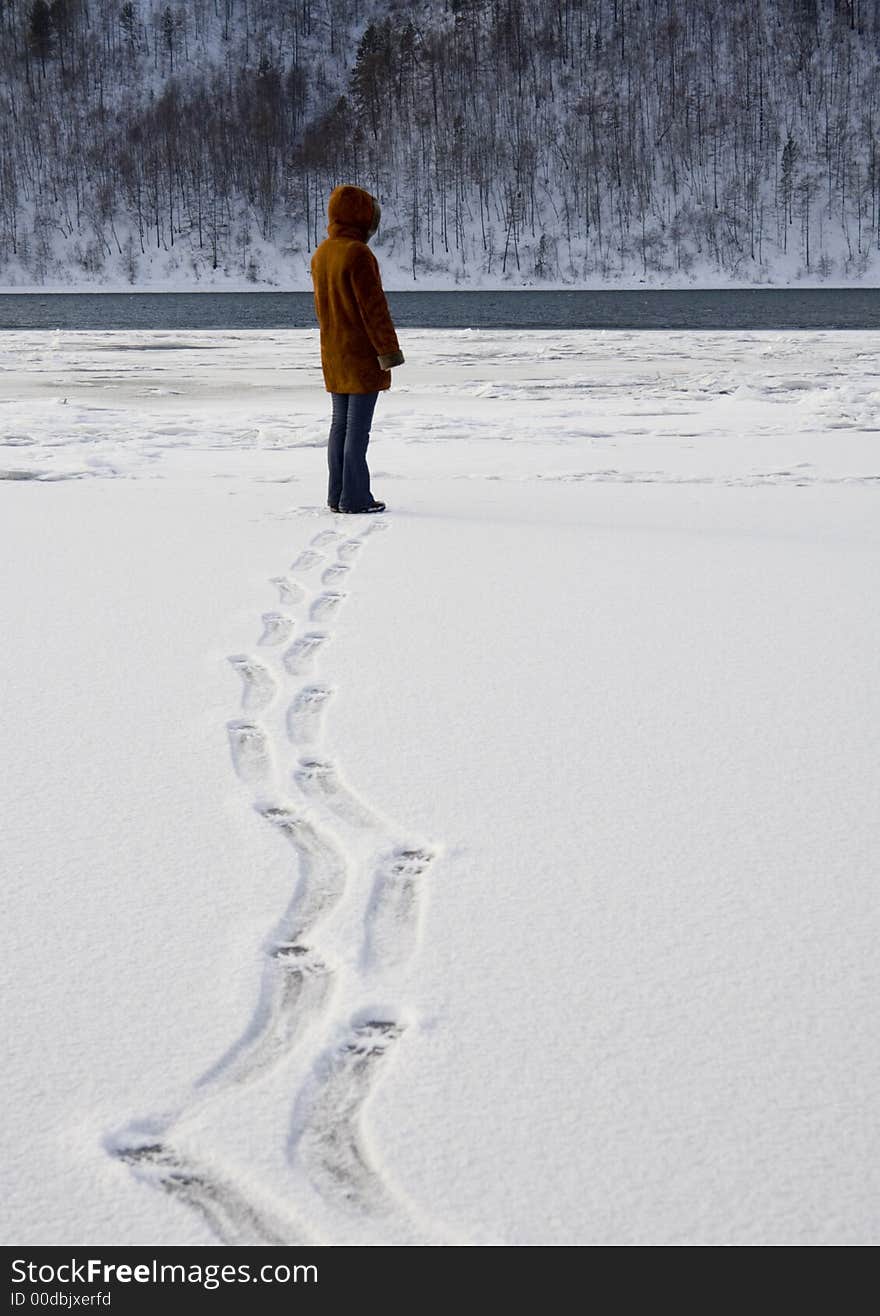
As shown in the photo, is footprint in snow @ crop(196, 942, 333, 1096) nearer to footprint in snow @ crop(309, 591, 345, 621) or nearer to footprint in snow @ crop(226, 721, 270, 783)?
footprint in snow @ crop(226, 721, 270, 783)

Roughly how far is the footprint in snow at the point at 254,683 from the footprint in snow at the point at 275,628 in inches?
7.8

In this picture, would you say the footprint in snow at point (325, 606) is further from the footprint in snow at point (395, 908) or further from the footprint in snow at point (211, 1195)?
the footprint in snow at point (211, 1195)

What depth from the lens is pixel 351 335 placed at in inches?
236

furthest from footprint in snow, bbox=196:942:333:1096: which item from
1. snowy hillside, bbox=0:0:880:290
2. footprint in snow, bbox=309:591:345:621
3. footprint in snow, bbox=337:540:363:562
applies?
snowy hillside, bbox=0:0:880:290

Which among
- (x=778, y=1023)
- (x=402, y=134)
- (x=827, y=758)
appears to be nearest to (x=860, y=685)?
(x=827, y=758)

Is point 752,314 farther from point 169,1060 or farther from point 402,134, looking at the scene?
point 402,134

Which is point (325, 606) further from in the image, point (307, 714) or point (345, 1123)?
point (345, 1123)

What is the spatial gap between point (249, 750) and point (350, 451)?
354 centimetres

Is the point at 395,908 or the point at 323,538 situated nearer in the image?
the point at 395,908

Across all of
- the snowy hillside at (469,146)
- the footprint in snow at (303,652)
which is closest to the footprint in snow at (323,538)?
the footprint in snow at (303,652)

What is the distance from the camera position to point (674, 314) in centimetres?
4184

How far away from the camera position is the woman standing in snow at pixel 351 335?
19.1 feet

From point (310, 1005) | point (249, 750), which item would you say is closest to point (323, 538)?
point (249, 750)

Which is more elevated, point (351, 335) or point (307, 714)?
point (351, 335)
